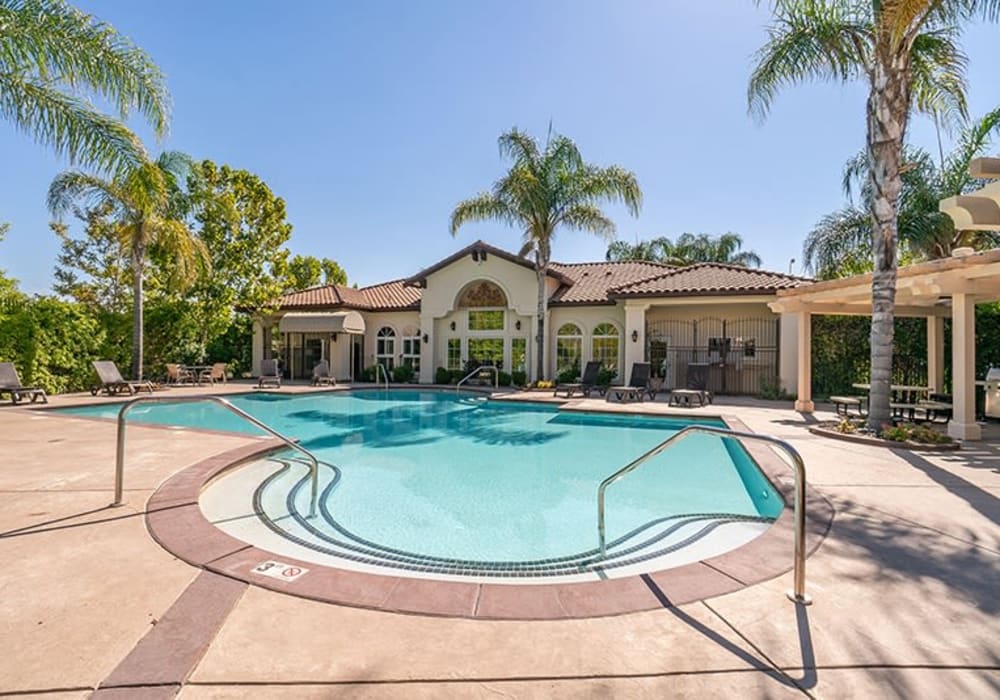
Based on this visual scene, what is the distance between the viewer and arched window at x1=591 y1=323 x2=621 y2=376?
28.2 metres

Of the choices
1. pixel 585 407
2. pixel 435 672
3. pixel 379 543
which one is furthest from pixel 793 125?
pixel 435 672

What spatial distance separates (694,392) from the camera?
773 inches

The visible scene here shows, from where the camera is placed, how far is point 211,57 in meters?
17.8

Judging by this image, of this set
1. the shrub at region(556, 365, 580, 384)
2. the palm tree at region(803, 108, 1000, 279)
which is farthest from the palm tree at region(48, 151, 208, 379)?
the palm tree at region(803, 108, 1000, 279)

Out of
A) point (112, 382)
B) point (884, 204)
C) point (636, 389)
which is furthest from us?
point (112, 382)

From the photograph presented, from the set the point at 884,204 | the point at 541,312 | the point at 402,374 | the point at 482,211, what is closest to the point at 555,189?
the point at 482,211

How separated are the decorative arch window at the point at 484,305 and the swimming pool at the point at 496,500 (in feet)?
47.9

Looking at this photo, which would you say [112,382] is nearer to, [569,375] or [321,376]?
[321,376]

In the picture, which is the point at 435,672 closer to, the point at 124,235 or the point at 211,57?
the point at 211,57

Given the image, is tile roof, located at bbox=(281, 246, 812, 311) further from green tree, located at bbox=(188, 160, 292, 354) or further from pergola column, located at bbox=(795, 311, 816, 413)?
pergola column, located at bbox=(795, 311, 816, 413)

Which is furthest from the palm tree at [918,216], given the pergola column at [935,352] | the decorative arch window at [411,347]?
the decorative arch window at [411,347]

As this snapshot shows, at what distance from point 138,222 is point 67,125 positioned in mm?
14041

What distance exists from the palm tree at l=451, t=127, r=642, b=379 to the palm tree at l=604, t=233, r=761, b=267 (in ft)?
76.1

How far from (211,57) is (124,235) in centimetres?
1220
